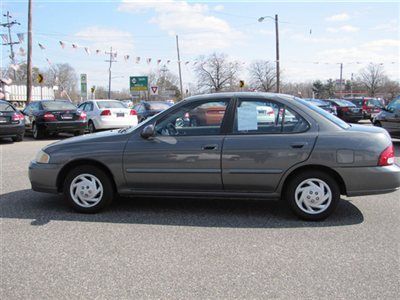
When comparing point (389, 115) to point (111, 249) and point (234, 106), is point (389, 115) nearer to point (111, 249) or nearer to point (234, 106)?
point (234, 106)

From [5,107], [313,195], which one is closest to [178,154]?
[313,195]

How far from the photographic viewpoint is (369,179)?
4.86 m

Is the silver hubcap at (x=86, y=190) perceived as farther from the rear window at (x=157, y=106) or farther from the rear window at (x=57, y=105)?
the rear window at (x=157, y=106)

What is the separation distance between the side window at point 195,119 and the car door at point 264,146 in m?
0.24

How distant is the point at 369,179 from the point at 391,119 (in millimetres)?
8039

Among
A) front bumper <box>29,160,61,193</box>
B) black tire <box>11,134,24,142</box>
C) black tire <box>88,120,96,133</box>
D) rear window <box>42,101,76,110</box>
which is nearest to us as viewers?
front bumper <box>29,160,61,193</box>

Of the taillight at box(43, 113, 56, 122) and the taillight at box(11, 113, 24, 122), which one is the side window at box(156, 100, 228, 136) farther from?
the taillight at box(43, 113, 56, 122)

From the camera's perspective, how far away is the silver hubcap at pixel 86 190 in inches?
212

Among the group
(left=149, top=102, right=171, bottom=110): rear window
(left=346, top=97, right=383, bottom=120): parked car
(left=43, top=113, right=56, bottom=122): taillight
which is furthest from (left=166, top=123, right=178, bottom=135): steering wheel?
(left=346, top=97, right=383, bottom=120): parked car

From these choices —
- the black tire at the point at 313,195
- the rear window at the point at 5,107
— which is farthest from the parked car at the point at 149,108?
the black tire at the point at 313,195

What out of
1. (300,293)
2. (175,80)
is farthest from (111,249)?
(175,80)

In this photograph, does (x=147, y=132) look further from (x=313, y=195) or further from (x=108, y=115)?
(x=108, y=115)

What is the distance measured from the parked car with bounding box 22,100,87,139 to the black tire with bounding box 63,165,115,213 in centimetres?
1027

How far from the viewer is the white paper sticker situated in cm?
512
